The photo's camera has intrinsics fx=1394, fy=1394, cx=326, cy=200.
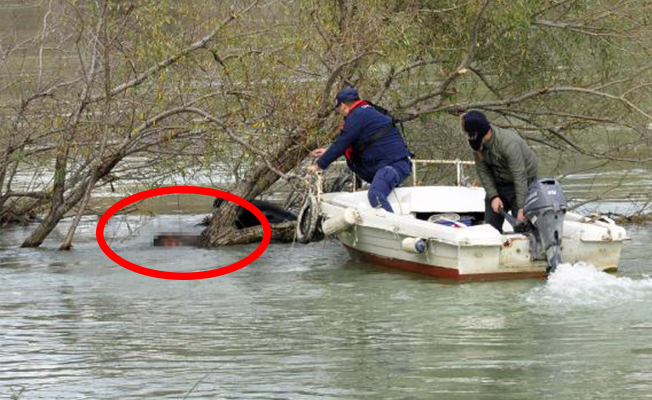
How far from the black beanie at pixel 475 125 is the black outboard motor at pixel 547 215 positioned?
2.12 ft

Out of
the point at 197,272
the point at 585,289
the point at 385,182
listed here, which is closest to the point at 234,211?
the point at 197,272

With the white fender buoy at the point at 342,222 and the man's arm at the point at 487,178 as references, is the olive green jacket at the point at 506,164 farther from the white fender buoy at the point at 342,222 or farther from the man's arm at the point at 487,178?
the white fender buoy at the point at 342,222

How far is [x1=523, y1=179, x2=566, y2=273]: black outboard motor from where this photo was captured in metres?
12.0

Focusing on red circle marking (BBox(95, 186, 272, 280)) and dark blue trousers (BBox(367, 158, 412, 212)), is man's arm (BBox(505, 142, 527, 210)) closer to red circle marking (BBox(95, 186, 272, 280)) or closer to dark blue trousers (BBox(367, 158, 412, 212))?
dark blue trousers (BBox(367, 158, 412, 212))

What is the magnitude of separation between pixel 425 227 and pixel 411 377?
4.10 metres

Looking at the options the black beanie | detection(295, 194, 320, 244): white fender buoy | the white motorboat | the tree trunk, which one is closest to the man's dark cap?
the white motorboat

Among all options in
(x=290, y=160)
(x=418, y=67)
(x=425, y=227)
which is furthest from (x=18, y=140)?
(x=425, y=227)

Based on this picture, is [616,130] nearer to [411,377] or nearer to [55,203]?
[55,203]

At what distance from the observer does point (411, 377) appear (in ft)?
29.0

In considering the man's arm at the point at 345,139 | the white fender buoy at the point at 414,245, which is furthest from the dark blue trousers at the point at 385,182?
the white fender buoy at the point at 414,245

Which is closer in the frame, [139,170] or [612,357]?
[612,357]

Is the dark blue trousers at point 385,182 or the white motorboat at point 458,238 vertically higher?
the dark blue trousers at point 385,182

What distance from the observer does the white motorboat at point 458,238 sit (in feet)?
40.6

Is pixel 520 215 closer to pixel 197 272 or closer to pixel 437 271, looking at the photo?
pixel 437 271
